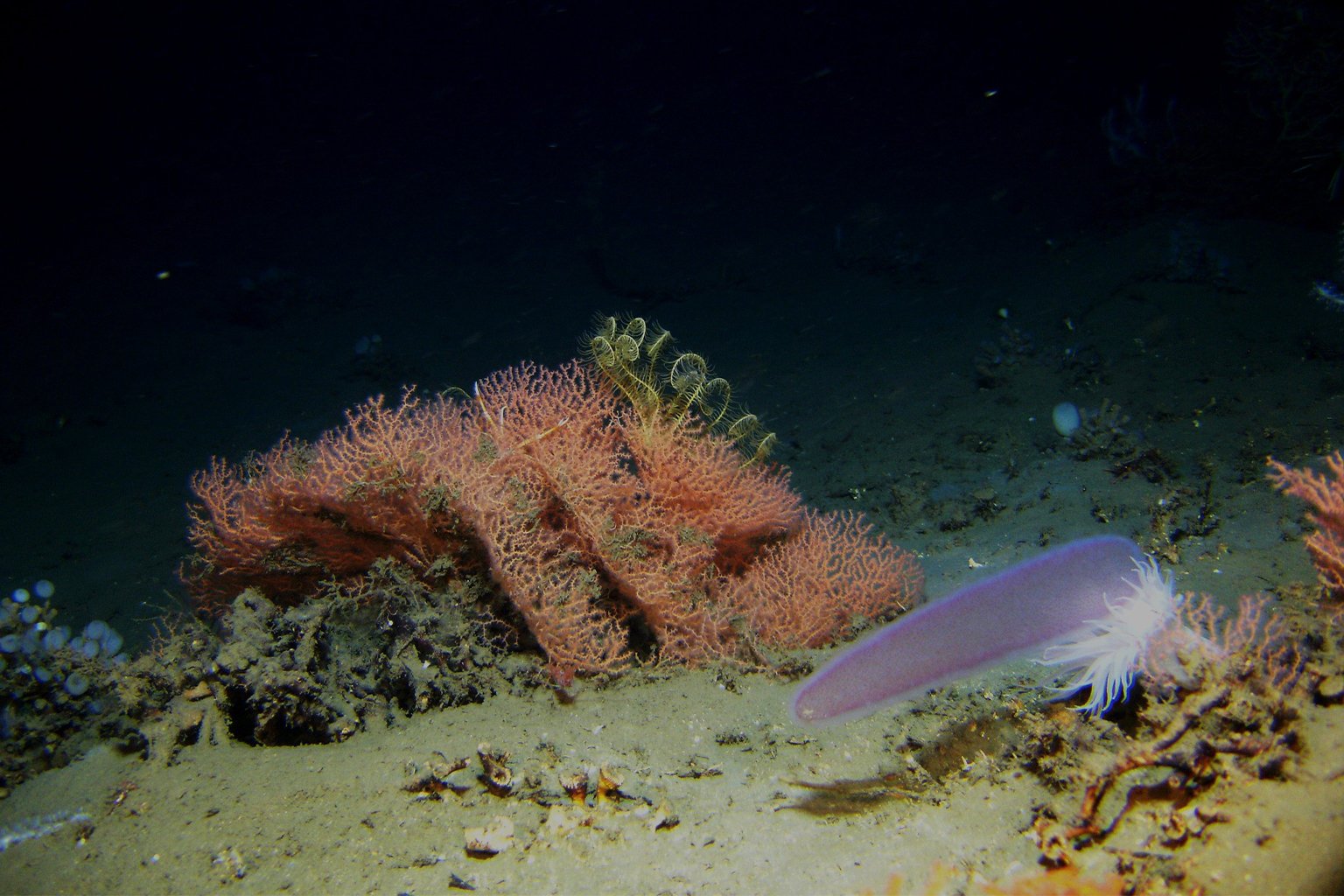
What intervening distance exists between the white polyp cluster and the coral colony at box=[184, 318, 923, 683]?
150 centimetres

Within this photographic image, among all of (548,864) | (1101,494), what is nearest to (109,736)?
(548,864)

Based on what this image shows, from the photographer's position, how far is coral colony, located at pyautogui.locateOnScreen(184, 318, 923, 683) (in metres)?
3.18

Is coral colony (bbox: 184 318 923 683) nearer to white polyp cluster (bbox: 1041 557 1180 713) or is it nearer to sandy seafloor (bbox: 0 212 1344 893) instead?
sandy seafloor (bbox: 0 212 1344 893)

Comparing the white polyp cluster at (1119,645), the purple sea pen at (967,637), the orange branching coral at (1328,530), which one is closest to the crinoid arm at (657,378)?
the purple sea pen at (967,637)

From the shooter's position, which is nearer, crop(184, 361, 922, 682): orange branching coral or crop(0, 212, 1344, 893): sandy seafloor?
crop(0, 212, 1344, 893): sandy seafloor

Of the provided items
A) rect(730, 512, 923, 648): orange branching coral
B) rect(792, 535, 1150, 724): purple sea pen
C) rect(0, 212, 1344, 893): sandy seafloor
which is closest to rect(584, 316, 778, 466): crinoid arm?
rect(730, 512, 923, 648): orange branching coral

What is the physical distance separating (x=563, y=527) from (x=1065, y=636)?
2.69 m

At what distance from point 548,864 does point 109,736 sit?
224 centimetres

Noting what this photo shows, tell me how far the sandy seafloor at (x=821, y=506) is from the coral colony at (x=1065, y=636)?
152 mm

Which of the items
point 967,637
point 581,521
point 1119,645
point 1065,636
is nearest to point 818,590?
point 967,637

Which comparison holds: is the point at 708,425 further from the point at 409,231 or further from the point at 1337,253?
the point at 409,231

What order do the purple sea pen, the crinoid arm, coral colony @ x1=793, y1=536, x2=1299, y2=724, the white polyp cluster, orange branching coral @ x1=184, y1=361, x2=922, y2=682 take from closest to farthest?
coral colony @ x1=793, y1=536, x2=1299, y2=724
the white polyp cluster
the purple sea pen
orange branching coral @ x1=184, y1=361, x2=922, y2=682
the crinoid arm

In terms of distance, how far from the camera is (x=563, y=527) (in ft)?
11.9

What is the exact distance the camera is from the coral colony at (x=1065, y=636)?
79.0 inches
